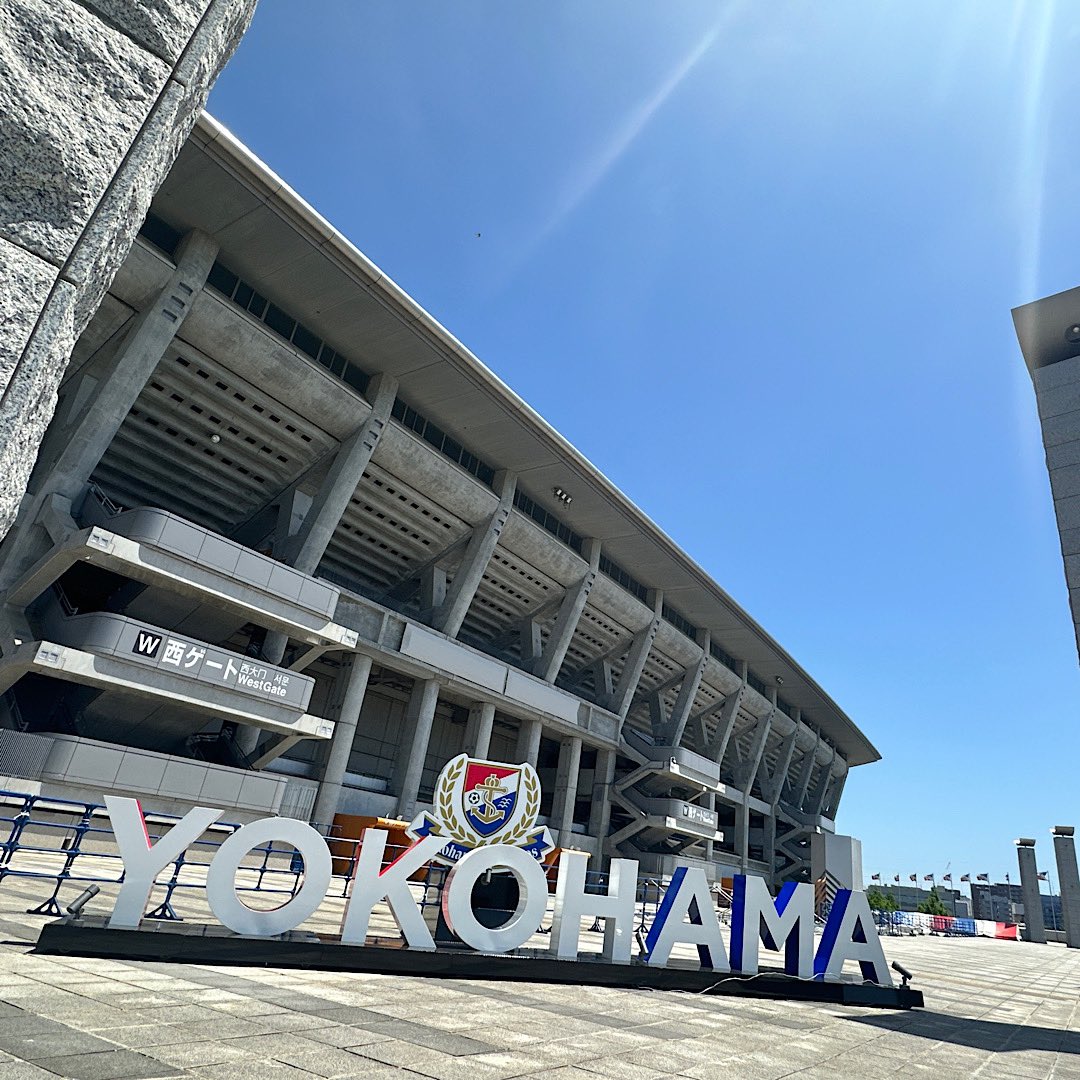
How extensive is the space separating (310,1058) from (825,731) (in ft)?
242

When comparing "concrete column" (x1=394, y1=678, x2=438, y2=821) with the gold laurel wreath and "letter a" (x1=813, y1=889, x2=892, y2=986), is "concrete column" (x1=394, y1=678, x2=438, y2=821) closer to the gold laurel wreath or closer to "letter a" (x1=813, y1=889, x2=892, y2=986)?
the gold laurel wreath

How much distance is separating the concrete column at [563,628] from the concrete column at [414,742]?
7.03 metres

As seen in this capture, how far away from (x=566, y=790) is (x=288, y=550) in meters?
21.1

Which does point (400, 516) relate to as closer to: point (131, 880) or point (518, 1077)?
point (131, 880)

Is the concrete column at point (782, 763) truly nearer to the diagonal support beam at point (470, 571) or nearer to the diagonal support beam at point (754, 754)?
the diagonal support beam at point (754, 754)

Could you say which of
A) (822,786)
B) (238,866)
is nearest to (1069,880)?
(822,786)

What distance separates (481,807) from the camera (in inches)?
468

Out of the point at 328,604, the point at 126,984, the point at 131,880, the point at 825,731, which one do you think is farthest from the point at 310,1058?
the point at 825,731

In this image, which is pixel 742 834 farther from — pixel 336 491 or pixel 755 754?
pixel 336 491

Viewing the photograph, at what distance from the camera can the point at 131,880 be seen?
7.92 metres

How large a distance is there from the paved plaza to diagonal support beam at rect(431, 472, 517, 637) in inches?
893

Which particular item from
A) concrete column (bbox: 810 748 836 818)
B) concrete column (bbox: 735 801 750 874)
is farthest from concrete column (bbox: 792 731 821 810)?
concrete column (bbox: 735 801 750 874)

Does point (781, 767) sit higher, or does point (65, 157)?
point (781, 767)

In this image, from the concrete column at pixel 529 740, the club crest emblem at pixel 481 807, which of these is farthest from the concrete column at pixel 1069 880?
the club crest emblem at pixel 481 807
